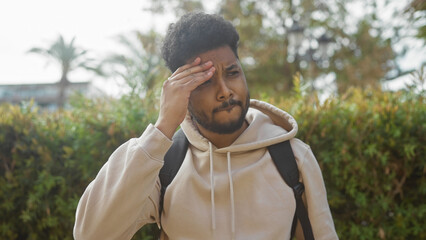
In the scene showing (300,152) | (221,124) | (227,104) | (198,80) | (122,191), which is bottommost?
(122,191)

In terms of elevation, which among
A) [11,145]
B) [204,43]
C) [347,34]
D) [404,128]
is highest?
[347,34]

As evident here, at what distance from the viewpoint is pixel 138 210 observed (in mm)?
1665

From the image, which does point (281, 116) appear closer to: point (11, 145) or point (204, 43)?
point (204, 43)

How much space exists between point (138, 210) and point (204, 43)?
850 millimetres

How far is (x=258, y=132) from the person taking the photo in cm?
198

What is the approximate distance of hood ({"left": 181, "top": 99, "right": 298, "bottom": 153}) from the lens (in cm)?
187

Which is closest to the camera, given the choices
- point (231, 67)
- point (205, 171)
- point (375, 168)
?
point (231, 67)

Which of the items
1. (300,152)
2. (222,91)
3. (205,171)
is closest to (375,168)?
(300,152)

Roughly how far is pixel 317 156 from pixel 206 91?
1.43m

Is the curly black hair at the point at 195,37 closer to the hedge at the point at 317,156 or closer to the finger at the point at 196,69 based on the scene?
the finger at the point at 196,69

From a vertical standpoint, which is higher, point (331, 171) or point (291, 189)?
point (291, 189)

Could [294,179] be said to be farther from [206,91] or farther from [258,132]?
[206,91]

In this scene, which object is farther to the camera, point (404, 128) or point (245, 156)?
point (404, 128)

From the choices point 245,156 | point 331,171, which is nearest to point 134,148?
point 245,156
